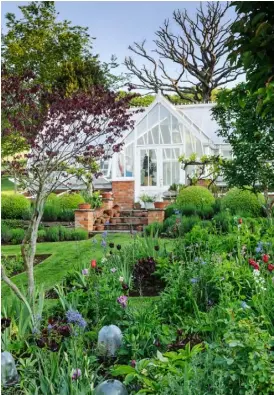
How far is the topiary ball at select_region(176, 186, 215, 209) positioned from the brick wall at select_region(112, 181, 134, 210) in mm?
2817

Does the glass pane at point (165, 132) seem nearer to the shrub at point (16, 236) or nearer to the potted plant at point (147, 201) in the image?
the potted plant at point (147, 201)

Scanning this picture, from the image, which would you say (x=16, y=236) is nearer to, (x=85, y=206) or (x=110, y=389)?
(x=85, y=206)

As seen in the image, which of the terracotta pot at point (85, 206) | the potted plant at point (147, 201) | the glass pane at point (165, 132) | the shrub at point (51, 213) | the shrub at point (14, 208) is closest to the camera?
the terracotta pot at point (85, 206)

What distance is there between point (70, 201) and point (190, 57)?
29.6 feet

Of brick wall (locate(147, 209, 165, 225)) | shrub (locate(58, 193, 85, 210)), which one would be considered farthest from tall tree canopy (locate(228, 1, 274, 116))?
shrub (locate(58, 193, 85, 210))

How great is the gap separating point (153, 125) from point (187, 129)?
961mm

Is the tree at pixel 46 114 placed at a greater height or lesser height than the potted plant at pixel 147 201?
greater

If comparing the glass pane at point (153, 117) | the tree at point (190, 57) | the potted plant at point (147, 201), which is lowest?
the potted plant at point (147, 201)

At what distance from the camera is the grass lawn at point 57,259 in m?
5.81

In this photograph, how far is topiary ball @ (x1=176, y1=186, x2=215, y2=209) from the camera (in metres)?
10.9

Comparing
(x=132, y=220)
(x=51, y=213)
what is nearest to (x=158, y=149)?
(x=132, y=220)

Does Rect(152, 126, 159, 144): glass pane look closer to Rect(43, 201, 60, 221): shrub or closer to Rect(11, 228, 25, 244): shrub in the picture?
Rect(43, 201, 60, 221): shrub

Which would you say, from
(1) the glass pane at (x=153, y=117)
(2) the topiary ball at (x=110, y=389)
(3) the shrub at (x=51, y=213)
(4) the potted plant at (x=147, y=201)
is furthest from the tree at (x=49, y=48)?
(2) the topiary ball at (x=110, y=389)

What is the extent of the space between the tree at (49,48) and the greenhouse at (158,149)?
4.60 m
